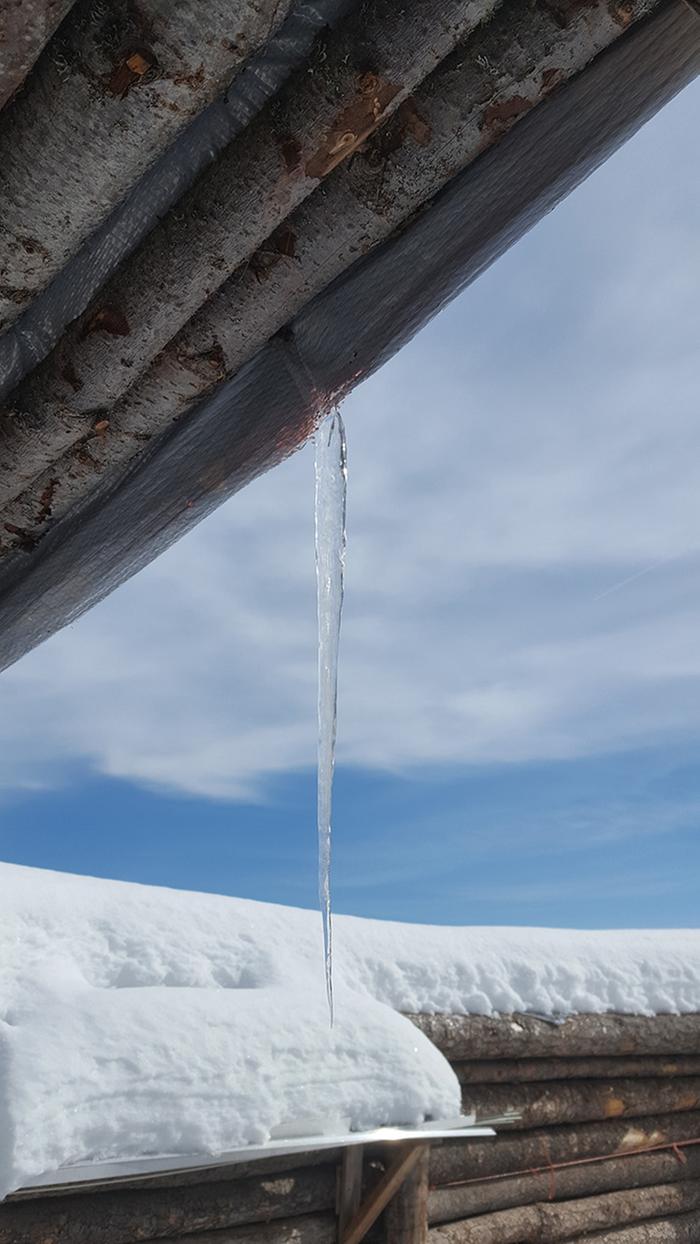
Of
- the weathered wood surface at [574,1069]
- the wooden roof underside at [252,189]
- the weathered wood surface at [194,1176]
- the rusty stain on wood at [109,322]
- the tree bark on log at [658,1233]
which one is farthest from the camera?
the tree bark on log at [658,1233]

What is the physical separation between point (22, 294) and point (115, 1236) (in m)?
4.66

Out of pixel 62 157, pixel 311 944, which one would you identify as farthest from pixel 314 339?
pixel 311 944

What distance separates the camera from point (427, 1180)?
5551mm

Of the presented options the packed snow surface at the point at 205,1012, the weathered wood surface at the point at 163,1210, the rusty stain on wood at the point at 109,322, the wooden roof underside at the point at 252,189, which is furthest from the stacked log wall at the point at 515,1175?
the rusty stain on wood at the point at 109,322

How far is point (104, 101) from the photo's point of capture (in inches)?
44.5

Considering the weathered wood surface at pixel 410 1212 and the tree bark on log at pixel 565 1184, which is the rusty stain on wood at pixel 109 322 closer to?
the weathered wood surface at pixel 410 1212

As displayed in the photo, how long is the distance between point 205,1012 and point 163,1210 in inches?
45.7

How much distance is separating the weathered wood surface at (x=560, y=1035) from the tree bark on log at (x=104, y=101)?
5.24 meters

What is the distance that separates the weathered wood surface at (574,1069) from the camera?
6.09 m

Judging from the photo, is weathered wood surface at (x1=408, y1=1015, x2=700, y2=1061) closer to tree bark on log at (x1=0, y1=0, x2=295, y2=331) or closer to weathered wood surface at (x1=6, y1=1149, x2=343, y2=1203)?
weathered wood surface at (x1=6, y1=1149, x2=343, y2=1203)

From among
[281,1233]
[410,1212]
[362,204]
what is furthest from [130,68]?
[410,1212]

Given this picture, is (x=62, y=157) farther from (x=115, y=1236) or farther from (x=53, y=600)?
(x=115, y=1236)

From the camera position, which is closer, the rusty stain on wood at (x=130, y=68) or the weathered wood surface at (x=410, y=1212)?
the rusty stain on wood at (x=130, y=68)

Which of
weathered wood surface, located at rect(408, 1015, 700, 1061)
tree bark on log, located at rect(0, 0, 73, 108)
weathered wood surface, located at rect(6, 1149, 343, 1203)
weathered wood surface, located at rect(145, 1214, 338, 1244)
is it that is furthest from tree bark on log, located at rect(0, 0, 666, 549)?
weathered wood surface, located at rect(408, 1015, 700, 1061)
